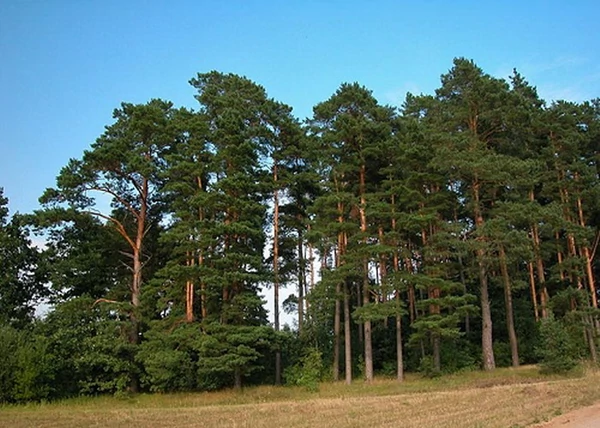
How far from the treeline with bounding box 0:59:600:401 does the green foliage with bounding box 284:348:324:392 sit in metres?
0.15

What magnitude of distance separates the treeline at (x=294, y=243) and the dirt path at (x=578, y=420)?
14.2m

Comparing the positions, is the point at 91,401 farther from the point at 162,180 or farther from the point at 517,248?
the point at 517,248

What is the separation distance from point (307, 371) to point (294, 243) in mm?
8197

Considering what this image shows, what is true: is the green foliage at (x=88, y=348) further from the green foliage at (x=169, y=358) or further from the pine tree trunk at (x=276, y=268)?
the pine tree trunk at (x=276, y=268)

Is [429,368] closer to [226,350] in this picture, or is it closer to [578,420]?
[226,350]

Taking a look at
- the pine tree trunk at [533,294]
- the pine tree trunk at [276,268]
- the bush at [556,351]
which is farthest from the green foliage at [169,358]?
the pine tree trunk at [533,294]

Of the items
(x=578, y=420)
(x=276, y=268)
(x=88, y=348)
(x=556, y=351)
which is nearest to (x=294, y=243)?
(x=276, y=268)

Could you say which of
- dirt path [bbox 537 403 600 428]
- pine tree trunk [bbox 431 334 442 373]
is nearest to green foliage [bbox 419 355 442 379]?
pine tree trunk [bbox 431 334 442 373]

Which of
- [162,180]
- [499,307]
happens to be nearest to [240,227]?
[162,180]

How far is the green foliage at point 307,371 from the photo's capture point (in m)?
27.6

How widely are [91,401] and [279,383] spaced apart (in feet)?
32.4

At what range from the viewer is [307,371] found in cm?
2800

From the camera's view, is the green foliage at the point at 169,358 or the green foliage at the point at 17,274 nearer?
the green foliage at the point at 169,358

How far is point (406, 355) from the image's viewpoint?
107 ft
